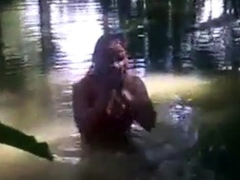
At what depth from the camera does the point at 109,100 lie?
569mm

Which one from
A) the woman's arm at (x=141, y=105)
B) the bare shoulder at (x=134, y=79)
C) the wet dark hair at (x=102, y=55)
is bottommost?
A: the woman's arm at (x=141, y=105)

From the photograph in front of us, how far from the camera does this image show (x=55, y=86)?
588 mm

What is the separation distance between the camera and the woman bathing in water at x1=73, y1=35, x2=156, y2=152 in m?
0.57

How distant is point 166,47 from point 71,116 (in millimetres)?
155

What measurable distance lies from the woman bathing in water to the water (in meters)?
0.01

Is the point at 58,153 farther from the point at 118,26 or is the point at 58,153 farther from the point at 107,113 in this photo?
the point at 118,26

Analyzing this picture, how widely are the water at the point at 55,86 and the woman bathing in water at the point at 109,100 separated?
1cm

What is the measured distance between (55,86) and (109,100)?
0.07 m

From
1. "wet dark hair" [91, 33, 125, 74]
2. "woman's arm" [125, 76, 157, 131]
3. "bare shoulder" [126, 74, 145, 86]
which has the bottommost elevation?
"woman's arm" [125, 76, 157, 131]

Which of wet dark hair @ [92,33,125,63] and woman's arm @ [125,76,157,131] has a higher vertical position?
wet dark hair @ [92,33,125,63]

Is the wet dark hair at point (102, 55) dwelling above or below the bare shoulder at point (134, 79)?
above

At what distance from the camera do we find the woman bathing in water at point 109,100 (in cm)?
57

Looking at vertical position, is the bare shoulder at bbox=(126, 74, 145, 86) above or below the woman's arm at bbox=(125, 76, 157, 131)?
above

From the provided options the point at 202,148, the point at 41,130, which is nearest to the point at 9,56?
the point at 41,130
